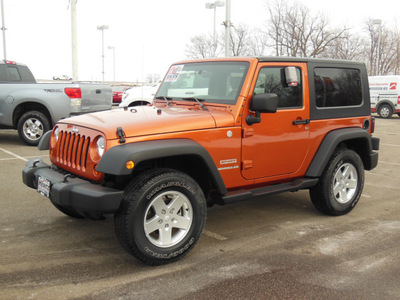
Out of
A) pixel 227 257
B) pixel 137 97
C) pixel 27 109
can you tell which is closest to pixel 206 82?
pixel 227 257

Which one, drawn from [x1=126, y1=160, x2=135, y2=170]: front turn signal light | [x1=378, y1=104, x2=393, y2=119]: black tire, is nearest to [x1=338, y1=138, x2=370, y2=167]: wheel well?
[x1=126, y1=160, x2=135, y2=170]: front turn signal light

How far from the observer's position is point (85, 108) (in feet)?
34.2

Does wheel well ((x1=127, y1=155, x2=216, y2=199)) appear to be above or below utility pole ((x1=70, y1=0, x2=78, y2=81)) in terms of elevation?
below

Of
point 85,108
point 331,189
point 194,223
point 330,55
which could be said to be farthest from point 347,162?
point 330,55

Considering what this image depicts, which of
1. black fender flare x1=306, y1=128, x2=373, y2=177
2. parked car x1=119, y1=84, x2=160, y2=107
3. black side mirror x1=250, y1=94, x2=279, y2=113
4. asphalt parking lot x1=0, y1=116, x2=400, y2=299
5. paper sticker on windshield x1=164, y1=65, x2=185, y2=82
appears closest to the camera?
asphalt parking lot x1=0, y1=116, x2=400, y2=299

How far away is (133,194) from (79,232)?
134cm

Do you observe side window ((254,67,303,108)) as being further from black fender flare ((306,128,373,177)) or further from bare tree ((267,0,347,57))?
bare tree ((267,0,347,57))

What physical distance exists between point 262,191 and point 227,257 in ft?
2.93

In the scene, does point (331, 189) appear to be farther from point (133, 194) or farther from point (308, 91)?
point (133, 194)

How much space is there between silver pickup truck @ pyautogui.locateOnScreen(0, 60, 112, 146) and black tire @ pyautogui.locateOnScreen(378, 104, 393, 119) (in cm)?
1589

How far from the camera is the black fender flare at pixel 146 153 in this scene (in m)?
3.38

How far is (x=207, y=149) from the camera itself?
3.98 m

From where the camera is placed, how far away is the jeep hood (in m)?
3.67

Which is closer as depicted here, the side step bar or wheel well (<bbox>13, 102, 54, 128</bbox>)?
the side step bar
